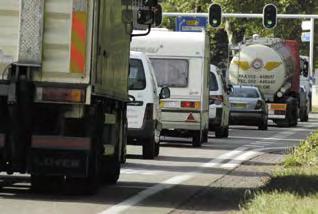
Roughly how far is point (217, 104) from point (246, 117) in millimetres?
7178

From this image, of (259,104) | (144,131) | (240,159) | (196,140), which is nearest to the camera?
(144,131)

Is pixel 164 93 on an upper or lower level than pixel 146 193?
upper

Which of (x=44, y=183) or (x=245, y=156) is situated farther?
(x=245, y=156)

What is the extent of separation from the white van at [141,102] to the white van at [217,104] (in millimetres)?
8425

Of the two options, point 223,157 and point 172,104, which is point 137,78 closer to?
point 223,157

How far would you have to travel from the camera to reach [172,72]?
22.7 meters

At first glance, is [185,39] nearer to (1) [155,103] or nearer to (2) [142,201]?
(1) [155,103]

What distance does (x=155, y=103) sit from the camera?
1895 centimetres

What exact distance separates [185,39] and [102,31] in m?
11.5

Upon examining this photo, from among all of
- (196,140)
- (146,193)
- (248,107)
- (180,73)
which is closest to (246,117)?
(248,107)

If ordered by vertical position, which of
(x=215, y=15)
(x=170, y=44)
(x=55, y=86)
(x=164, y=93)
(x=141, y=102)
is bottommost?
(x=141, y=102)

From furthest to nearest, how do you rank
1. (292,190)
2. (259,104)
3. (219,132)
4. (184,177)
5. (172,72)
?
(259,104), (219,132), (172,72), (184,177), (292,190)

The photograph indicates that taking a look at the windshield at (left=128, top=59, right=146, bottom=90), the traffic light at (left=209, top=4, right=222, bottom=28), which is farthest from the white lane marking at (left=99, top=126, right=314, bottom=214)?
the traffic light at (left=209, top=4, right=222, bottom=28)

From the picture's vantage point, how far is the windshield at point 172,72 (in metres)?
22.7
